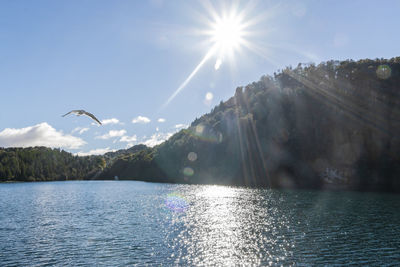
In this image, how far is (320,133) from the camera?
13025cm

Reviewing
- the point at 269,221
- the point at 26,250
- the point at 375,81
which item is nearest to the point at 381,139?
the point at 375,81

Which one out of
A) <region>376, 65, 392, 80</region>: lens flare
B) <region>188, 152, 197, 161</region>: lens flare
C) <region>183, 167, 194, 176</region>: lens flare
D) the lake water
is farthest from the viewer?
<region>188, 152, 197, 161</region>: lens flare

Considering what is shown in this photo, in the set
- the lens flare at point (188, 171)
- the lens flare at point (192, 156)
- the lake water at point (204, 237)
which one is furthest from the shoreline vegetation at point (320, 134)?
the lake water at point (204, 237)

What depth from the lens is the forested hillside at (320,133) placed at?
114 meters

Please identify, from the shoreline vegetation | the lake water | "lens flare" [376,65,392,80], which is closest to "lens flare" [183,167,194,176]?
the shoreline vegetation

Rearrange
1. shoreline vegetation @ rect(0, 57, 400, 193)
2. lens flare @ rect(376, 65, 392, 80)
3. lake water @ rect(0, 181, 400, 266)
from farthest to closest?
lens flare @ rect(376, 65, 392, 80) → shoreline vegetation @ rect(0, 57, 400, 193) → lake water @ rect(0, 181, 400, 266)

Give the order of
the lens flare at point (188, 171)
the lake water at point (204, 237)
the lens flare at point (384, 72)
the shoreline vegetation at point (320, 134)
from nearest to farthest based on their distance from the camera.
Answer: the lake water at point (204, 237), the shoreline vegetation at point (320, 134), the lens flare at point (384, 72), the lens flare at point (188, 171)

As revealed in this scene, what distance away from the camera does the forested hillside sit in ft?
373

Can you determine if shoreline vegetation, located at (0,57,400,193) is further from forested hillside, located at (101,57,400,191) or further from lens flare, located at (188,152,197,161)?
lens flare, located at (188,152,197,161)

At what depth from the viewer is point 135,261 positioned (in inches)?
1093

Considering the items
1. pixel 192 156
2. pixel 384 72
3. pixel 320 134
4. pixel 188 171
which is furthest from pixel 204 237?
pixel 192 156

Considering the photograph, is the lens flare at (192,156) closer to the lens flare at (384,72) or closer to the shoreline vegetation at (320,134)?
the shoreline vegetation at (320,134)

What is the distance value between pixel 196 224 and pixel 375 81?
11630cm

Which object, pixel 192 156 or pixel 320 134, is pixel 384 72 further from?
pixel 192 156
